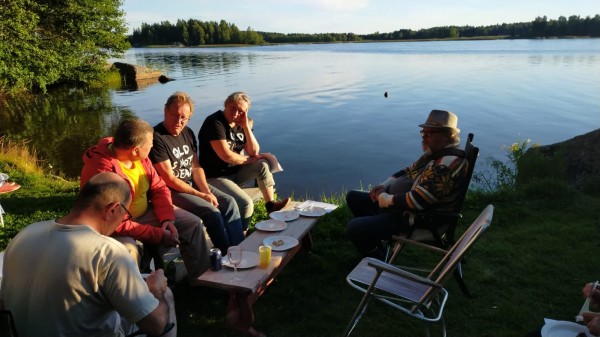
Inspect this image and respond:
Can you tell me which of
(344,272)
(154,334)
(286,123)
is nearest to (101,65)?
(286,123)

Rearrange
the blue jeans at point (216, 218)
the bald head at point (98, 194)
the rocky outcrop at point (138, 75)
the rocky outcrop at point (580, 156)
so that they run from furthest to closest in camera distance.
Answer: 1. the rocky outcrop at point (138, 75)
2. the rocky outcrop at point (580, 156)
3. the blue jeans at point (216, 218)
4. the bald head at point (98, 194)

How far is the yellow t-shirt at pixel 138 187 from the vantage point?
12.3 feet

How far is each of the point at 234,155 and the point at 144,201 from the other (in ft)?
4.87

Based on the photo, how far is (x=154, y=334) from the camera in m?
2.14

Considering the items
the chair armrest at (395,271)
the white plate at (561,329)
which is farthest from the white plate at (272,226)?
the white plate at (561,329)

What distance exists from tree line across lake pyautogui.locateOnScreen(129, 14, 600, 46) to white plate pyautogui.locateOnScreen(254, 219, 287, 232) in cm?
9454

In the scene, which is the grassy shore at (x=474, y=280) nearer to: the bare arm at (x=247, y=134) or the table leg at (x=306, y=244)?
the table leg at (x=306, y=244)

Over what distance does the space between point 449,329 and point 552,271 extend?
5.20 ft

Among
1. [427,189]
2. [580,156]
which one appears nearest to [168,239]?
[427,189]

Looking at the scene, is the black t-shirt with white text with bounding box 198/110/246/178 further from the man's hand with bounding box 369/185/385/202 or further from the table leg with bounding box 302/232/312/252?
the man's hand with bounding box 369/185/385/202

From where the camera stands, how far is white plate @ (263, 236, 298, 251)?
357 cm

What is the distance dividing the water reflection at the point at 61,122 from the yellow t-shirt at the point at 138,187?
8157 millimetres

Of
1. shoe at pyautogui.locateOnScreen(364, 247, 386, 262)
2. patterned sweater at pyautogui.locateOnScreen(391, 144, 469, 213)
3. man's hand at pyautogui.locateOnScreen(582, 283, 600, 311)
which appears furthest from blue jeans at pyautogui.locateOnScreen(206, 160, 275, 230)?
man's hand at pyautogui.locateOnScreen(582, 283, 600, 311)

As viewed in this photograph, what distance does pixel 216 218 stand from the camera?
164 inches
